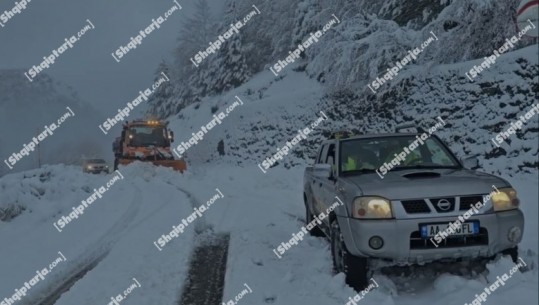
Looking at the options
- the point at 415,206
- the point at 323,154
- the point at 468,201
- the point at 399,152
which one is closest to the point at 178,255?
the point at 323,154

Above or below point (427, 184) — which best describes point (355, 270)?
below

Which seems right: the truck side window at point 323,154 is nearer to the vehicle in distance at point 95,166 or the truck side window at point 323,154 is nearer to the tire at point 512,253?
the tire at point 512,253

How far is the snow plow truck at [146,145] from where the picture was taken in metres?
Answer: 20.5

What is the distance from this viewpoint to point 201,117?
4084cm

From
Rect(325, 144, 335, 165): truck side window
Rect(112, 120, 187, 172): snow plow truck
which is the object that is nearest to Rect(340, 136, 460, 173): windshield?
Rect(325, 144, 335, 165): truck side window

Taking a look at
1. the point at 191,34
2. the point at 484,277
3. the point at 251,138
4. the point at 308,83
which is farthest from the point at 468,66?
the point at 191,34

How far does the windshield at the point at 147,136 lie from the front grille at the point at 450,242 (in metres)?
18.4

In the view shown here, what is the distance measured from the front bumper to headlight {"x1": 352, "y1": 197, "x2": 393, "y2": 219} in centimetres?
9

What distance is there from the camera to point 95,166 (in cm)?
3628

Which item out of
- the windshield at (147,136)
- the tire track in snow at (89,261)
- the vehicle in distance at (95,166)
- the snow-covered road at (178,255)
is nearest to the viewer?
the snow-covered road at (178,255)

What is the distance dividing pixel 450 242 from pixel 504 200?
750 mm

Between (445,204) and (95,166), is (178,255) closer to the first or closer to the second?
(445,204)

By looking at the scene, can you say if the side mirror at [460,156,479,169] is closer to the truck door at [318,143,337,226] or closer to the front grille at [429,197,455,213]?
the front grille at [429,197,455,213]

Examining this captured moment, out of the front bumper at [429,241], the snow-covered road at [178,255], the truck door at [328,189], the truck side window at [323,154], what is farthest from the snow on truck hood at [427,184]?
the truck side window at [323,154]
